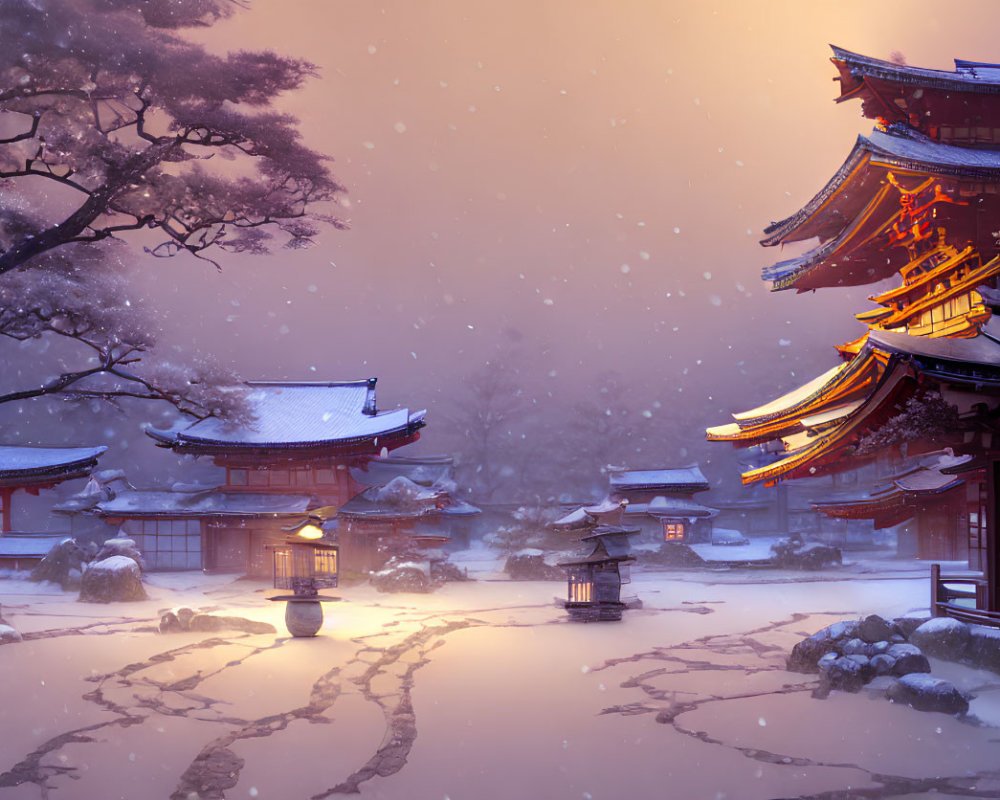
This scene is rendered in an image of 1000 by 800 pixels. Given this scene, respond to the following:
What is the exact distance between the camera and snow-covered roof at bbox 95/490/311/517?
22297 mm

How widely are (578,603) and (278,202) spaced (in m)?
9.10

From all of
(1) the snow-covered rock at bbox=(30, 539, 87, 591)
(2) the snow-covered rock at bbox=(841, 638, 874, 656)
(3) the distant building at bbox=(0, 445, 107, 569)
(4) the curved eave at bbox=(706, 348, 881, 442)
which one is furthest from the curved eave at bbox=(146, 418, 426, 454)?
(2) the snow-covered rock at bbox=(841, 638, 874, 656)

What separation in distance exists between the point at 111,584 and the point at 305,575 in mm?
6789

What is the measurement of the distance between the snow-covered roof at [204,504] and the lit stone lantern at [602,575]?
36.4 feet

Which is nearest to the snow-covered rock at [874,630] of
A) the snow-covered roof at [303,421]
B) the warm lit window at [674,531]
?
the snow-covered roof at [303,421]

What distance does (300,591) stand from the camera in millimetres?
12367

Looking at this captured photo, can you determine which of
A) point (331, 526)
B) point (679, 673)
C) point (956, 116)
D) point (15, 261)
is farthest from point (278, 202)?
point (331, 526)

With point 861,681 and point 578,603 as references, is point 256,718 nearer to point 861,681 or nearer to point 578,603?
point 861,681

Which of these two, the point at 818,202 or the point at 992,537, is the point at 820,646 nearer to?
the point at 992,537

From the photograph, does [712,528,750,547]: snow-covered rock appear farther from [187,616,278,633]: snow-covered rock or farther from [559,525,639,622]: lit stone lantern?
[187,616,278,633]: snow-covered rock

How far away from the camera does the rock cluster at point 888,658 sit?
23.6 ft

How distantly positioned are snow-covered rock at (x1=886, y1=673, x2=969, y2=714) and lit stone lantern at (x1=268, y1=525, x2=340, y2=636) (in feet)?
27.5

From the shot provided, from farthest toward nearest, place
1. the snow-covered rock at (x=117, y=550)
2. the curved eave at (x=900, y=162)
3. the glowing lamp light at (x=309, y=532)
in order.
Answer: the snow-covered rock at (x=117, y=550) → the glowing lamp light at (x=309, y=532) → the curved eave at (x=900, y=162)

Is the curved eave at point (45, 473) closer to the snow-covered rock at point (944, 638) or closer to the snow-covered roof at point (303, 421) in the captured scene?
the snow-covered roof at point (303, 421)
